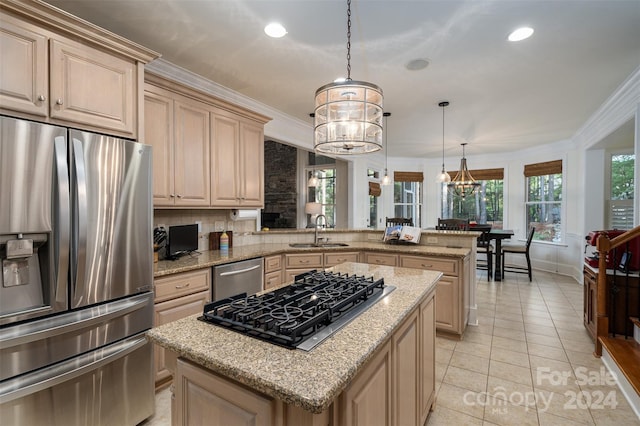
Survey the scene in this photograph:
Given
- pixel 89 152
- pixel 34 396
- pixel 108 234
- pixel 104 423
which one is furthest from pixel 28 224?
pixel 104 423

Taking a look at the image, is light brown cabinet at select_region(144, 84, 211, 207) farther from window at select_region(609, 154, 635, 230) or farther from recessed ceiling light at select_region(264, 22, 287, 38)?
window at select_region(609, 154, 635, 230)

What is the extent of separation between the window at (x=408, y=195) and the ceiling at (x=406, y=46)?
3.88 meters

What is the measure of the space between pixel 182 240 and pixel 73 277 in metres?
1.22

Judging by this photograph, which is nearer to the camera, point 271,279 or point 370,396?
A: point 370,396

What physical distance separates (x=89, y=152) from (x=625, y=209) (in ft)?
22.9

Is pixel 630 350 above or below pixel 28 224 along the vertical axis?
below

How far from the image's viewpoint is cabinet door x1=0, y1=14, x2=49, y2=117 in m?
1.44

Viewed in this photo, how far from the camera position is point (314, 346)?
99 cm

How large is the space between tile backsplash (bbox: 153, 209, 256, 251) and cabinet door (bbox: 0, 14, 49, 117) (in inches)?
57.1

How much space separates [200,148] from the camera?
2842 mm

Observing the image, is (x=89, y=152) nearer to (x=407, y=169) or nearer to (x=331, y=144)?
(x=331, y=144)

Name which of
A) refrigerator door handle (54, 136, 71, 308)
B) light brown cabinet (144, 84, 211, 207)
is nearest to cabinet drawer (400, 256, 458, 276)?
light brown cabinet (144, 84, 211, 207)

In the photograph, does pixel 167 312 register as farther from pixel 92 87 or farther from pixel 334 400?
pixel 334 400

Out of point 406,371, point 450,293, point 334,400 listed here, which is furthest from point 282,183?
point 334,400
